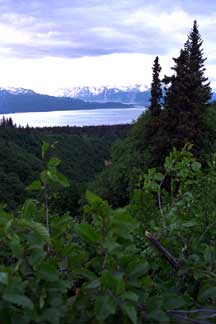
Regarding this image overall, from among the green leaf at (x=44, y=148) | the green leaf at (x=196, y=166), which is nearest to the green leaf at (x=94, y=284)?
the green leaf at (x=44, y=148)

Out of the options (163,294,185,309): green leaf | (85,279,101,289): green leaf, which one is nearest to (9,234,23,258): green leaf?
(85,279,101,289): green leaf

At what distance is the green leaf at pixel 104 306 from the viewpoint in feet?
3.73

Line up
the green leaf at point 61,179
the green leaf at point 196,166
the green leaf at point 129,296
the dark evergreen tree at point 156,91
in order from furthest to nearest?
1. the dark evergreen tree at point 156,91
2. the green leaf at point 196,166
3. the green leaf at point 61,179
4. the green leaf at point 129,296

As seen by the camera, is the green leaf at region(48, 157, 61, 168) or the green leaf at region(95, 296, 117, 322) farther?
the green leaf at region(48, 157, 61, 168)

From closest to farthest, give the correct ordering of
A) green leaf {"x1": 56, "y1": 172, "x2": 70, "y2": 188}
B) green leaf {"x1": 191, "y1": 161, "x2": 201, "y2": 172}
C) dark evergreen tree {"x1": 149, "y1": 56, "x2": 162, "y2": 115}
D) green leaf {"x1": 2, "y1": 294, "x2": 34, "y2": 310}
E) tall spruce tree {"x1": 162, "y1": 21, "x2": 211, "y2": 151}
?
green leaf {"x1": 2, "y1": 294, "x2": 34, "y2": 310}, green leaf {"x1": 56, "y1": 172, "x2": 70, "y2": 188}, green leaf {"x1": 191, "y1": 161, "x2": 201, "y2": 172}, tall spruce tree {"x1": 162, "y1": 21, "x2": 211, "y2": 151}, dark evergreen tree {"x1": 149, "y1": 56, "x2": 162, "y2": 115}

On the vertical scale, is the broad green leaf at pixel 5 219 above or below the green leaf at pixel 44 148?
below

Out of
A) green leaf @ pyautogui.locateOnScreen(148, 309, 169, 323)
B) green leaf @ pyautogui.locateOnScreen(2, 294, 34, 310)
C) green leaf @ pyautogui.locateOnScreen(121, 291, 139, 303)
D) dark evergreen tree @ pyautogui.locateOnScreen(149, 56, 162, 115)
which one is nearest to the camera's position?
green leaf @ pyautogui.locateOnScreen(2, 294, 34, 310)

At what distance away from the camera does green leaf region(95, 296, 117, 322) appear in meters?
1.14

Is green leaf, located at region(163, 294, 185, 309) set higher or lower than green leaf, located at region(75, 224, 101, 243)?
lower

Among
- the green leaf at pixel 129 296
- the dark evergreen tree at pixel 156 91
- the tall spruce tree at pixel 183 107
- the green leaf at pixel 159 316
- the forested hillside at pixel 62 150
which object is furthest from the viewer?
the forested hillside at pixel 62 150

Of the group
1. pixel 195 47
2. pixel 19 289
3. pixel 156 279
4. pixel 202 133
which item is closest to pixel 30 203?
pixel 19 289

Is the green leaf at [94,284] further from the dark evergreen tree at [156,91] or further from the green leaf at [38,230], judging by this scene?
the dark evergreen tree at [156,91]

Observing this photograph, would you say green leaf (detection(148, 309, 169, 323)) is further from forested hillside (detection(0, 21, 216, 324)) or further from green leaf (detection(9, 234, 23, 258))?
green leaf (detection(9, 234, 23, 258))

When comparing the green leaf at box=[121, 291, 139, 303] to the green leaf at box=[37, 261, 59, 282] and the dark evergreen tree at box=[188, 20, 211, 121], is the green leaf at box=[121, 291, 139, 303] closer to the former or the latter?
the green leaf at box=[37, 261, 59, 282]
